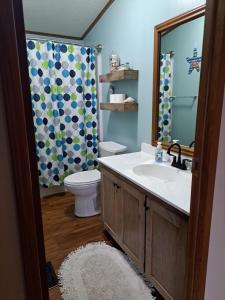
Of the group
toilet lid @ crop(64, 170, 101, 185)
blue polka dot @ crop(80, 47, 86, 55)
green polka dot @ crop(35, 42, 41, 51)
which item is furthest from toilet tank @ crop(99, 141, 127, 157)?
green polka dot @ crop(35, 42, 41, 51)

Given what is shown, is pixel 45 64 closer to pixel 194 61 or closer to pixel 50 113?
pixel 50 113

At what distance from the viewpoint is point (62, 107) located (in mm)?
2936

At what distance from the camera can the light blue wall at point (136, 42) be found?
195 cm

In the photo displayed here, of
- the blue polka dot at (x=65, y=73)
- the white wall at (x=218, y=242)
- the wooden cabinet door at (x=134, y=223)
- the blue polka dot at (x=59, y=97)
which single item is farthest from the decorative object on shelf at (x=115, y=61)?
the white wall at (x=218, y=242)

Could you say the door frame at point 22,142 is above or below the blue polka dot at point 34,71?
below

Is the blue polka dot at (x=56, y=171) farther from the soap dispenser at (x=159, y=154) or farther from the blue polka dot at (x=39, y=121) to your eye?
the soap dispenser at (x=159, y=154)

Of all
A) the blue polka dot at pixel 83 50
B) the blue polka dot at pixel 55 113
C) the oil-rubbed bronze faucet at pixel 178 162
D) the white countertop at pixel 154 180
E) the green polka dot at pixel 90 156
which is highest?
the blue polka dot at pixel 83 50

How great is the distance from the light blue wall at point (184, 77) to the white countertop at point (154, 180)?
1.06ft

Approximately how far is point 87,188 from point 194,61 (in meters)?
1.61

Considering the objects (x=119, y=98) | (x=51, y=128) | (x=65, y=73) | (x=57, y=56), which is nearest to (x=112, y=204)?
(x=119, y=98)

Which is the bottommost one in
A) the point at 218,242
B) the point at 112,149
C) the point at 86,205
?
the point at 86,205

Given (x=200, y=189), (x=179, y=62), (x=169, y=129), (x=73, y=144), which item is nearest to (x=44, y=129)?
(x=73, y=144)

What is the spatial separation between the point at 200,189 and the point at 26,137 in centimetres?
80

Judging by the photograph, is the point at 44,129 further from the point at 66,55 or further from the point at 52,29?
the point at 52,29
